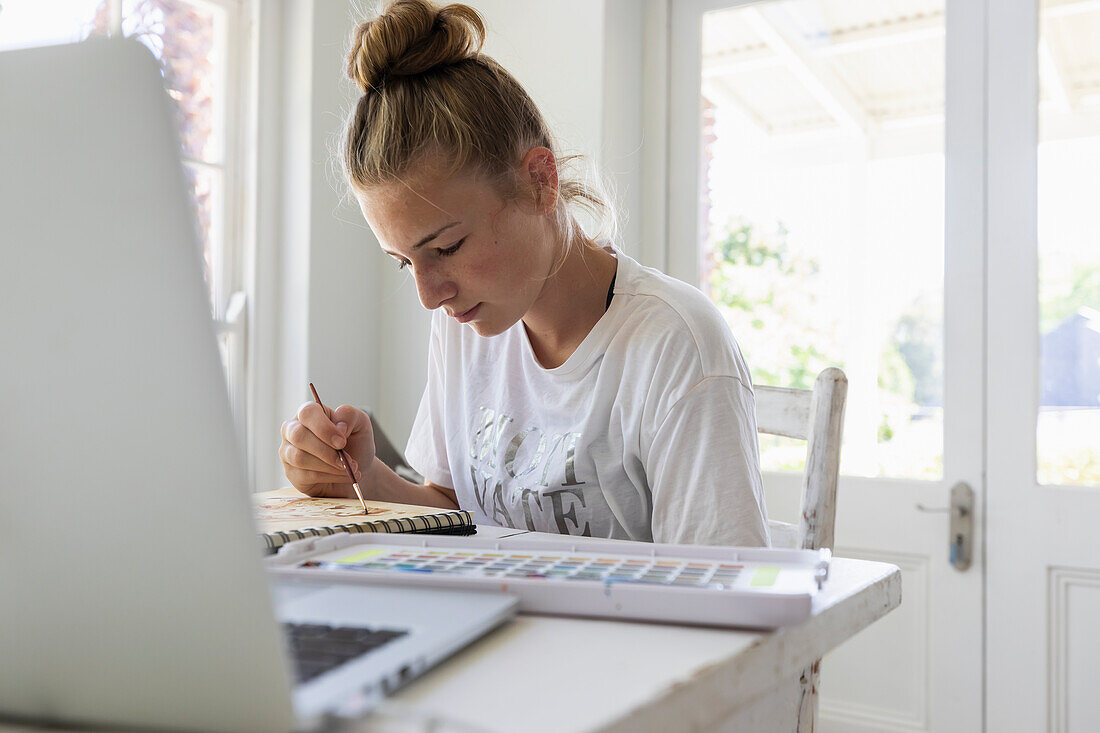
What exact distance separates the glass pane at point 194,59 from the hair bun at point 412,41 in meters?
1.17

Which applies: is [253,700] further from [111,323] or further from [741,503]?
[741,503]

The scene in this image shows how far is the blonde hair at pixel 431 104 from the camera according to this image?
1.00 m

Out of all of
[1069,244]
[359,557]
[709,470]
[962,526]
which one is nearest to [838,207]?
[1069,244]

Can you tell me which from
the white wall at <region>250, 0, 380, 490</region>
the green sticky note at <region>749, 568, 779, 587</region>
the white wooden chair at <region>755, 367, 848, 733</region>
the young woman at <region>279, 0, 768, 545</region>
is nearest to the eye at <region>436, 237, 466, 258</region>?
the young woman at <region>279, 0, 768, 545</region>

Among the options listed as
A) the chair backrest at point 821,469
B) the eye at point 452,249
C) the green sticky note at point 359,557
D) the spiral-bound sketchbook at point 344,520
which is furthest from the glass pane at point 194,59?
the green sticky note at point 359,557

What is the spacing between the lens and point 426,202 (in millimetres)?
988

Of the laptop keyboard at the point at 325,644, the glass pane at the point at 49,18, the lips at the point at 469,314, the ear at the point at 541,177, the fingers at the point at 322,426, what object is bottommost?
the laptop keyboard at the point at 325,644

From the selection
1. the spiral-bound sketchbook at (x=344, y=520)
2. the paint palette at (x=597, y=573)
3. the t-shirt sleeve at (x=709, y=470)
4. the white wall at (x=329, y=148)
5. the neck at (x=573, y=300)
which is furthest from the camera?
the white wall at (x=329, y=148)

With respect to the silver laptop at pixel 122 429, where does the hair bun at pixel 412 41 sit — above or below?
above

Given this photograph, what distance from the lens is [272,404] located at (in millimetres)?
2332

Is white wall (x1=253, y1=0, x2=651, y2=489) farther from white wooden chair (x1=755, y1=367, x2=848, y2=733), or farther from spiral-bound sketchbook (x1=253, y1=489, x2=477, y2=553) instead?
spiral-bound sketchbook (x1=253, y1=489, x2=477, y2=553)

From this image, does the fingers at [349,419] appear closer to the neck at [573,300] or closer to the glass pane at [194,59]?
the neck at [573,300]

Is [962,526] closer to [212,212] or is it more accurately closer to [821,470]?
[821,470]

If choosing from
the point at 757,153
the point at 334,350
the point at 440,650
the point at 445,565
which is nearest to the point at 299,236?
the point at 334,350
